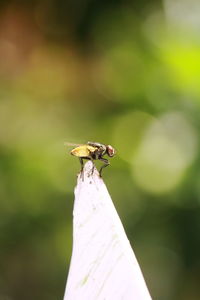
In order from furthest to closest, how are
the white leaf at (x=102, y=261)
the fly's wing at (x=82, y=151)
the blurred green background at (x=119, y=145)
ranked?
the blurred green background at (x=119, y=145)
the fly's wing at (x=82, y=151)
the white leaf at (x=102, y=261)

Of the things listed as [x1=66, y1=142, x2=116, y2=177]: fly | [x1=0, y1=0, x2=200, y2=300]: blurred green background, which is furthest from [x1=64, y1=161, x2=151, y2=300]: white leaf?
[x1=0, y1=0, x2=200, y2=300]: blurred green background

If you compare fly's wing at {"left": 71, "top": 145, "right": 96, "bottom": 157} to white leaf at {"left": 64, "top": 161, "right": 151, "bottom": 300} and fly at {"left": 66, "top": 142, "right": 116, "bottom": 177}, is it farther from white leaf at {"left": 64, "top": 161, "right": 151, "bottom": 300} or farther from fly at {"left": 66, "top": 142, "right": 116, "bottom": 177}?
white leaf at {"left": 64, "top": 161, "right": 151, "bottom": 300}

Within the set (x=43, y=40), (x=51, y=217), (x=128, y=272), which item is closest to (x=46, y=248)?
(x=51, y=217)

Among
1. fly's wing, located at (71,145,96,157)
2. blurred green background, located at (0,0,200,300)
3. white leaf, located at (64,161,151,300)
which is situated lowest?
white leaf, located at (64,161,151,300)

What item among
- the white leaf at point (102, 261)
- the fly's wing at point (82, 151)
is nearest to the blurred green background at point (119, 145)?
the fly's wing at point (82, 151)

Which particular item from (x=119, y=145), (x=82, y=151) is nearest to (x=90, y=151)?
(x=82, y=151)

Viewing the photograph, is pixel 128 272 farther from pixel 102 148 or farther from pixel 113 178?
pixel 113 178

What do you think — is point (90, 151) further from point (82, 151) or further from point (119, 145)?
point (119, 145)

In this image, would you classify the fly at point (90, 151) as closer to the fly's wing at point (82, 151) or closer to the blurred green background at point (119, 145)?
the fly's wing at point (82, 151)
